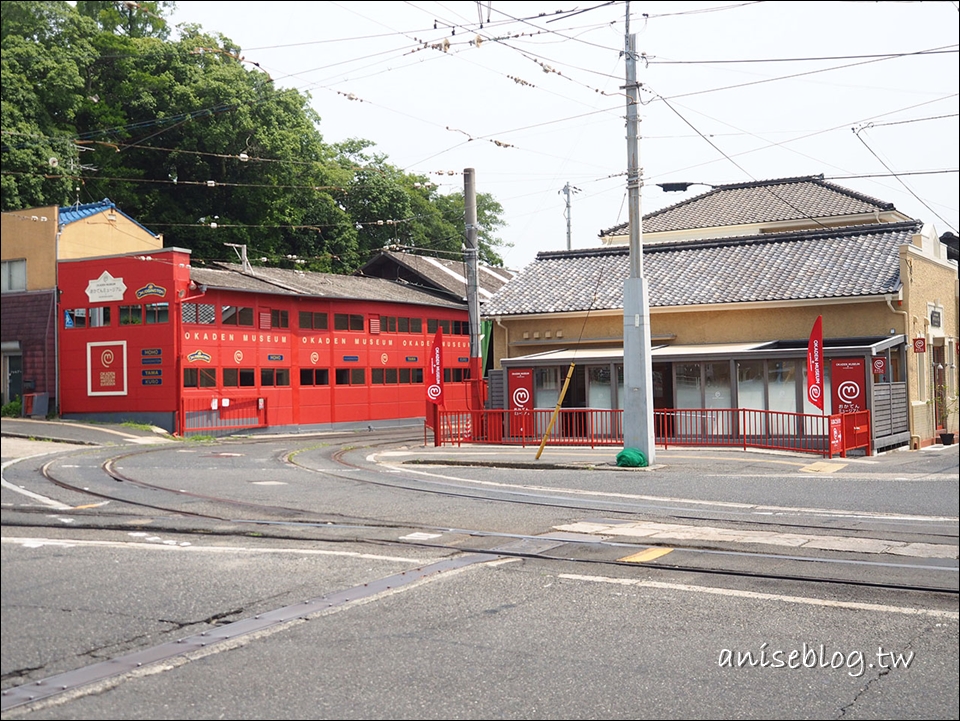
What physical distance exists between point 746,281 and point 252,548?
778 inches

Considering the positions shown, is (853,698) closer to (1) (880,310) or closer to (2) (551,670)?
(2) (551,670)

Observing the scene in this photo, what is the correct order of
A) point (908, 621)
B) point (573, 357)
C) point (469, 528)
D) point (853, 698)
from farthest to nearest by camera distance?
point (573, 357), point (469, 528), point (908, 621), point (853, 698)

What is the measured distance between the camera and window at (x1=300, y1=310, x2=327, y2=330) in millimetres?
26706

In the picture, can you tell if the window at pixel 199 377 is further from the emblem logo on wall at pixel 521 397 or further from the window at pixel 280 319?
the emblem logo on wall at pixel 521 397

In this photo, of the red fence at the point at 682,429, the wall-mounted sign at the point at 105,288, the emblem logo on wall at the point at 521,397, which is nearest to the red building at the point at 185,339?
the wall-mounted sign at the point at 105,288

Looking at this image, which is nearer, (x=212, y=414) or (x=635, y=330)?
(x=212, y=414)

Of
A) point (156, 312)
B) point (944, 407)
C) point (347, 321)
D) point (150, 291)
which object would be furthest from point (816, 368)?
point (347, 321)

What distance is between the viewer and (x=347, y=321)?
111 feet

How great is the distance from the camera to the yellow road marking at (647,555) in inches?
305

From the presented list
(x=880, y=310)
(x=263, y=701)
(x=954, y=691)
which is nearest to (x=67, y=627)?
(x=263, y=701)

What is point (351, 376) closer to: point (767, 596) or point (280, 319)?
point (280, 319)

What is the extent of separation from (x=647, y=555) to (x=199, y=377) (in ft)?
15.3

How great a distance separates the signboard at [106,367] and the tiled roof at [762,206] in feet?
88.8

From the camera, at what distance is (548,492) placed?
13.0 metres
